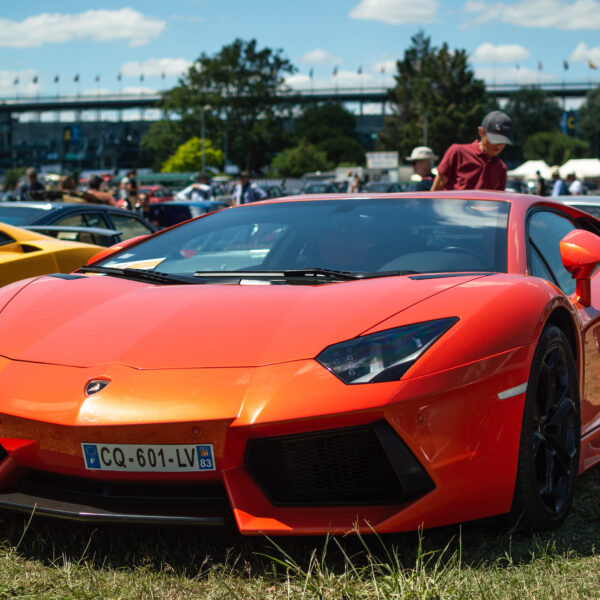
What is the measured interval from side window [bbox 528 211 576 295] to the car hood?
2.01 feet

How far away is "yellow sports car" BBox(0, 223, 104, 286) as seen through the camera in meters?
5.33

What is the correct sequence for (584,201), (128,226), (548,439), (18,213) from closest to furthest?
1. (548,439)
2. (584,201)
3. (18,213)
4. (128,226)

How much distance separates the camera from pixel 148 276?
3.18m

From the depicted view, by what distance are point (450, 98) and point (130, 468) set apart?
89.2m

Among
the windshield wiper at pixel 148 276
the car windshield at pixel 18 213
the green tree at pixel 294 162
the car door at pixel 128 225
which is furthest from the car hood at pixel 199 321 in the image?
the green tree at pixel 294 162

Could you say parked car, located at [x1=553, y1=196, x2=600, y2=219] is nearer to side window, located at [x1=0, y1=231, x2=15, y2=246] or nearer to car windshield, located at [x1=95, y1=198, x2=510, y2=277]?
car windshield, located at [x1=95, y1=198, x2=510, y2=277]

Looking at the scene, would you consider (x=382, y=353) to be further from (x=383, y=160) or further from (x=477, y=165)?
(x=383, y=160)

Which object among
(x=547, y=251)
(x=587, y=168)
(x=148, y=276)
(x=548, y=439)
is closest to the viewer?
(x=548, y=439)

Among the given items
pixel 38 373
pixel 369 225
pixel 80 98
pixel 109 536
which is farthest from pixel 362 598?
pixel 80 98

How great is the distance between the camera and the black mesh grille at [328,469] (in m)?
2.26

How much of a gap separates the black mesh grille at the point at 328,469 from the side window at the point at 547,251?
1.15 meters

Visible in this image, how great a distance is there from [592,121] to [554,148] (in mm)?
11644

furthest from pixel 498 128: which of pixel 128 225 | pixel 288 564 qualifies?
pixel 128 225

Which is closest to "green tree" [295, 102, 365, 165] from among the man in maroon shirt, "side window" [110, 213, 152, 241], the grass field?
"side window" [110, 213, 152, 241]
